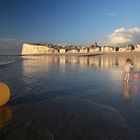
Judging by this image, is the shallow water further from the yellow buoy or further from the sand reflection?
the yellow buoy

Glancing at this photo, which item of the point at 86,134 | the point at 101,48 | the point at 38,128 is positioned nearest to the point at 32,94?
the point at 38,128

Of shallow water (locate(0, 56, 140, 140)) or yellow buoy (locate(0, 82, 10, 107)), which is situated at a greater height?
yellow buoy (locate(0, 82, 10, 107))

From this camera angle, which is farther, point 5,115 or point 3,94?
→ point 3,94

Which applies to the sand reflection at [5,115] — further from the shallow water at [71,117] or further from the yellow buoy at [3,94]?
the yellow buoy at [3,94]

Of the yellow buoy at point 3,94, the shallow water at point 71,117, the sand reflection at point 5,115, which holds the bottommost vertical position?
the shallow water at point 71,117

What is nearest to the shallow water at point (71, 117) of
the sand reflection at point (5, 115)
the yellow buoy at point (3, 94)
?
the sand reflection at point (5, 115)

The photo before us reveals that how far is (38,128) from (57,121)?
31.9 inches

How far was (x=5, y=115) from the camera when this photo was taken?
304 inches

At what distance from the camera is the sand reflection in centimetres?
693

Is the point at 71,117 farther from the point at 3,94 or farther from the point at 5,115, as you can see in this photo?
the point at 3,94

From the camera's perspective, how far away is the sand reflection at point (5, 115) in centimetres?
693

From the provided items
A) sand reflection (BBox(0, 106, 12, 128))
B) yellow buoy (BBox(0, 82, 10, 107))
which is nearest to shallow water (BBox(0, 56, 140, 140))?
sand reflection (BBox(0, 106, 12, 128))

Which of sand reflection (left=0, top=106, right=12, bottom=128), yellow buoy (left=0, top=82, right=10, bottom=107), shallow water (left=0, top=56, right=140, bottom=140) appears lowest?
shallow water (left=0, top=56, right=140, bottom=140)

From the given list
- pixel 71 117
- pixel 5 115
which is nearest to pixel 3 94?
pixel 5 115
